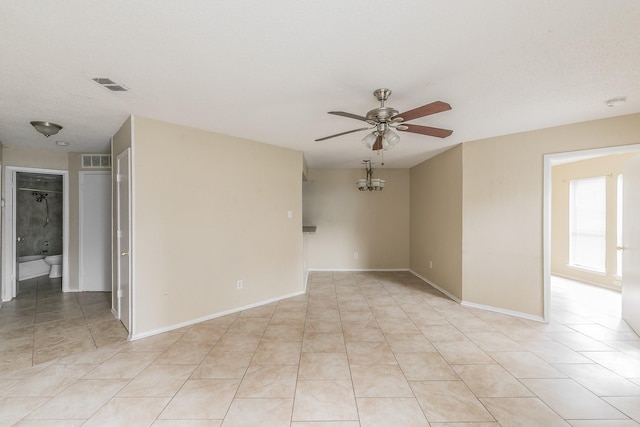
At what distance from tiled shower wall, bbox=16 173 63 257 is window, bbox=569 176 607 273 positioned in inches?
424

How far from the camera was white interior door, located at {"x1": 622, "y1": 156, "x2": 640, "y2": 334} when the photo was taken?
3.11m

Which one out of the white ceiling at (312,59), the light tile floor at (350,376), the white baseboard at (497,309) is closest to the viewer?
the white ceiling at (312,59)

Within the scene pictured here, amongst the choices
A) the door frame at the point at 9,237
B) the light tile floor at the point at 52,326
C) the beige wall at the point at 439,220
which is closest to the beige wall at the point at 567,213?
the beige wall at the point at 439,220

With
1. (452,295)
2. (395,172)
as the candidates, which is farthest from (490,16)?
(395,172)

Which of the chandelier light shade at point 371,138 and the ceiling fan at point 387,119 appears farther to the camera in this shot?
the chandelier light shade at point 371,138

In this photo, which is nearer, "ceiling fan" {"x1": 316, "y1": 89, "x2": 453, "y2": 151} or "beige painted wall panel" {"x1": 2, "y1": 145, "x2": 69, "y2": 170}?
"ceiling fan" {"x1": 316, "y1": 89, "x2": 453, "y2": 151}

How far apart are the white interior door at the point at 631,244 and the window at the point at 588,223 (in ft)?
6.79

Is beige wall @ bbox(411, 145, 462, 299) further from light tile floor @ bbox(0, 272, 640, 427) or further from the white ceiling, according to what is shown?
the white ceiling

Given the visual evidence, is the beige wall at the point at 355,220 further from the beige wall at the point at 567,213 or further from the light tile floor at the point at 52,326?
the light tile floor at the point at 52,326

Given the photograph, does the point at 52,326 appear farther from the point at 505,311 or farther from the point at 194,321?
the point at 505,311

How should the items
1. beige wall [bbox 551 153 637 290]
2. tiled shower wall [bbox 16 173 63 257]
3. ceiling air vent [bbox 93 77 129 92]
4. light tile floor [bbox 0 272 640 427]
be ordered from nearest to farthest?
light tile floor [bbox 0 272 640 427], ceiling air vent [bbox 93 77 129 92], beige wall [bbox 551 153 637 290], tiled shower wall [bbox 16 173 63 257]

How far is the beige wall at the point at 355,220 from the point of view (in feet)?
21.1

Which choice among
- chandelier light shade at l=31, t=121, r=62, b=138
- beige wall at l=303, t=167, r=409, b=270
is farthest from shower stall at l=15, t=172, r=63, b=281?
beige wall at l=303, t=167, r=409, b=270

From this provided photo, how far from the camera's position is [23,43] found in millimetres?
1692
